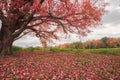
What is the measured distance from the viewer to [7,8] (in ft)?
74.3

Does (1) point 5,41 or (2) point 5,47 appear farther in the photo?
(2) point 5,47

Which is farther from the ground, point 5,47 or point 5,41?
point 5,41

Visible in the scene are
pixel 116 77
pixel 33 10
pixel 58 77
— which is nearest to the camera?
pixel 58 77

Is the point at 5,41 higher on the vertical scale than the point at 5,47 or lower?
higher

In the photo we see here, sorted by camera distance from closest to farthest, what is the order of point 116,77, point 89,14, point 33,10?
point 116,77 < point 33,10 < point 89,14

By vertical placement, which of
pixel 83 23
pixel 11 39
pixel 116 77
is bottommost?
pixel 116 77

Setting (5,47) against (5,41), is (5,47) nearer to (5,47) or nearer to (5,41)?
(5,47)

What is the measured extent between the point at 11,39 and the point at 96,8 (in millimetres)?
9745

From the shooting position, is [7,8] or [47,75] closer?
[47,75]

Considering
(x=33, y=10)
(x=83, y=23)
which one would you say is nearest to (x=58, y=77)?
(x=33, y=10)

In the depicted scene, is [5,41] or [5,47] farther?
[5,47]

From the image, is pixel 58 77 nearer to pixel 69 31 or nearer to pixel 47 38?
pixel 69 31

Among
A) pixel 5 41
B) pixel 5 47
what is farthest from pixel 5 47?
pixel 5 41

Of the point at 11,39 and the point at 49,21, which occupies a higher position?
the point at 49,21
